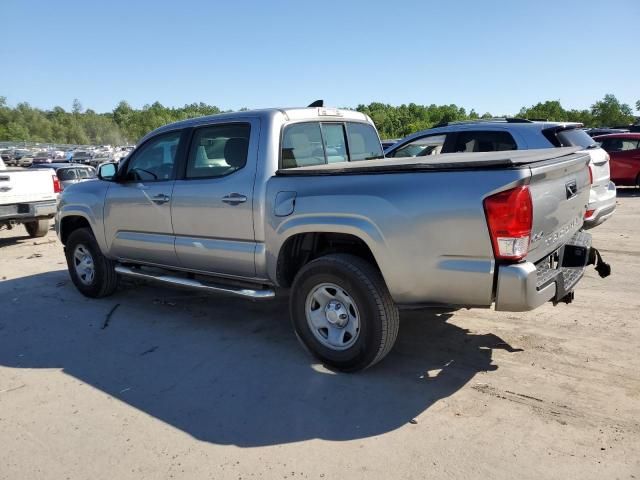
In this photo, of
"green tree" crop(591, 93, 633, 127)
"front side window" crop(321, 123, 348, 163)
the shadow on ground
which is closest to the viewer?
the shadow on ground

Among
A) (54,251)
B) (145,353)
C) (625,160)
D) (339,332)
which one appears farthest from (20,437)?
(625,160)

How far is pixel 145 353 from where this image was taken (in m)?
4.19

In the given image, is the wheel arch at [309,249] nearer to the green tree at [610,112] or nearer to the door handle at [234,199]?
the door handle at [234,199]

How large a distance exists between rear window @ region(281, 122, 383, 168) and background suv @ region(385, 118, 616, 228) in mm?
1710

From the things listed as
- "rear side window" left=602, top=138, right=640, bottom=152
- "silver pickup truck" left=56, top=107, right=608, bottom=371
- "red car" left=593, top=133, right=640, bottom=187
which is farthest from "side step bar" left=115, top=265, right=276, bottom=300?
"rear side window" left=602, top=138, right=640, bottom=152

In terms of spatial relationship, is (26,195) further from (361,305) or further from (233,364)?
(361,305)

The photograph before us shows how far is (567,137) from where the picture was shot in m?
6.41

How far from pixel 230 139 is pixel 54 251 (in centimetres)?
626

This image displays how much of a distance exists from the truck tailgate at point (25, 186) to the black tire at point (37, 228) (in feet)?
4.53

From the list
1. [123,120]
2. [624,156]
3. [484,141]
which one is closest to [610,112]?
[624,156]

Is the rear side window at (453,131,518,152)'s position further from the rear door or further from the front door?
the front door

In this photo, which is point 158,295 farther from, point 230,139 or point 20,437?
point 20,437

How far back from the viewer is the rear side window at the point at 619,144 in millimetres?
13688

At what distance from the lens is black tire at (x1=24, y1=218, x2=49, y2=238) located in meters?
10.4
